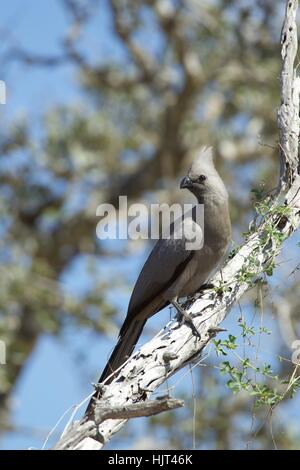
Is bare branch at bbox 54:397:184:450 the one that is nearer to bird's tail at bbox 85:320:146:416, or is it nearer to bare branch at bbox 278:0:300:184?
bird's tail at bbox 85:320:146:416

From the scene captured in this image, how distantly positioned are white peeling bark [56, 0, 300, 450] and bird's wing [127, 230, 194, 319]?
0.92 meters

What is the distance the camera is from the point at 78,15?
998 cm

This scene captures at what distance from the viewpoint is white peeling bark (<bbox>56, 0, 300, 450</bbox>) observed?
138 inches

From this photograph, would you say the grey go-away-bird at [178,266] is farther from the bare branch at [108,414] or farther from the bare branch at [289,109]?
the bare branch at [108,414]

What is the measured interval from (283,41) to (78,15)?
5999mm

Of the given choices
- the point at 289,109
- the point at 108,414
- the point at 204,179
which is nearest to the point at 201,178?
the point at 204,179

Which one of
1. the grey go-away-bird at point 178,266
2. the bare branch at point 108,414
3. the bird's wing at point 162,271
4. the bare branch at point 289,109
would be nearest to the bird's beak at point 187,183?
the grey go-away-bird at point 178,266

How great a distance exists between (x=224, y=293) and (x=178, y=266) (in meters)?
1.12

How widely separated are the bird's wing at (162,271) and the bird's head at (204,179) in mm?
379

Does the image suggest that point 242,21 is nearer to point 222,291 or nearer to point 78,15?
point 78,15

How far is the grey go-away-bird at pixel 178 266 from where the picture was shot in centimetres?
506

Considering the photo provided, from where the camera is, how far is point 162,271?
16.9ft

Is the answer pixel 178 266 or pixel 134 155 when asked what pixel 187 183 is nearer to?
pixel 178 266

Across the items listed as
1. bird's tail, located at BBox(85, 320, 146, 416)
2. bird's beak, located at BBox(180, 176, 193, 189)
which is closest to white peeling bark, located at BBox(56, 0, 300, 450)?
bird's tail, located at BBox(85, 320, 146, 416)
